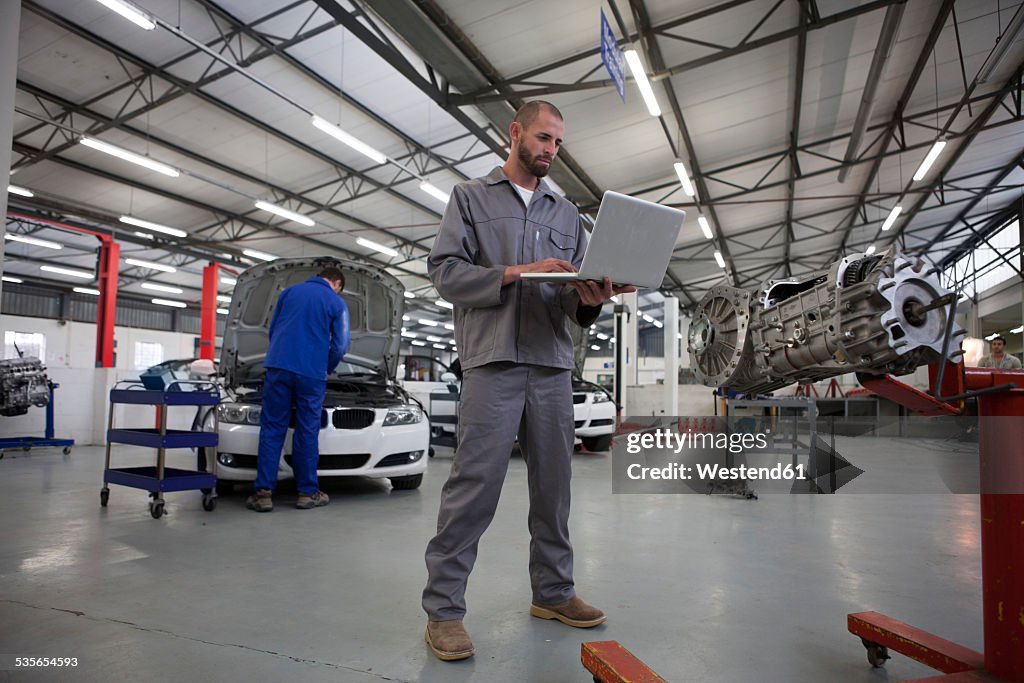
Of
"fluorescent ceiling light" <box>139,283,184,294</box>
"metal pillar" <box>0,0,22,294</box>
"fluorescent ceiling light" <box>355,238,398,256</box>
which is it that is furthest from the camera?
"fluorescent ceiling light" <box>139,283,184,294</box>

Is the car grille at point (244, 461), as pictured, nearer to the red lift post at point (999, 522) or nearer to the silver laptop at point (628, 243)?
the silver laptop at point (628, 243)

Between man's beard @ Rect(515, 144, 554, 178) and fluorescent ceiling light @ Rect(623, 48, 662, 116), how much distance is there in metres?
5.42

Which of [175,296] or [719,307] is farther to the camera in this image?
[175,296]

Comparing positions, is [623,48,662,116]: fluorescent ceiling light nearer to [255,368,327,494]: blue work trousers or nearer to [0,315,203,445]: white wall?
[255,368,327,494]: blue work trousers

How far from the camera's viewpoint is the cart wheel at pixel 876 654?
1.77 metres

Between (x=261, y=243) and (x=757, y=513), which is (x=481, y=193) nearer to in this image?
(x=757, y=513)

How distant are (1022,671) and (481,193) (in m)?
1.97

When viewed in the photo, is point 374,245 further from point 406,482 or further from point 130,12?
point 406,482

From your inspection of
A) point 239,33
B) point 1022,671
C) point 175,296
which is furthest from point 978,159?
point 175,296

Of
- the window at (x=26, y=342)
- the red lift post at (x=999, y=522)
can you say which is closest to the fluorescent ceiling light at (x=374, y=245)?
the window at (x=26, y=342)

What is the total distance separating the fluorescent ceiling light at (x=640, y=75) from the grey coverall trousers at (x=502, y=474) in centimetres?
578

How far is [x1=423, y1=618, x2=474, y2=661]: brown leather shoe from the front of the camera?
173cm

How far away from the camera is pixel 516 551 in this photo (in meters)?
2.99

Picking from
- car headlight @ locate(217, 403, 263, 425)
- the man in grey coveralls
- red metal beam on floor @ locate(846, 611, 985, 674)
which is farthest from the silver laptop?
car headlight @ locate(217, 403, 263, 425)
